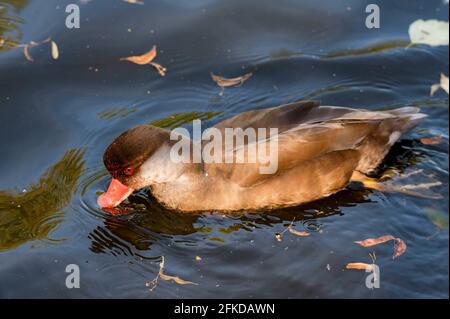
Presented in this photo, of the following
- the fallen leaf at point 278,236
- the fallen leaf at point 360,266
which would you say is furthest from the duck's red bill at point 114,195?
the fallen leaf at point 360,266

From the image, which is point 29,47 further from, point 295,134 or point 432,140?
point 432,140

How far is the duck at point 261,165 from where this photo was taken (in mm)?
7051

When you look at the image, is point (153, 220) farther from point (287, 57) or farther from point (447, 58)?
point (447, 58)

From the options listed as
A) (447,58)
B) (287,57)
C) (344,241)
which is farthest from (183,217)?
(447,58)

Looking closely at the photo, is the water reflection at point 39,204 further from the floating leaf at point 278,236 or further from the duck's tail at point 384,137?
the duck's tail at point 384,137

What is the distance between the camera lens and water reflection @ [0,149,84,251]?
7.00 meters

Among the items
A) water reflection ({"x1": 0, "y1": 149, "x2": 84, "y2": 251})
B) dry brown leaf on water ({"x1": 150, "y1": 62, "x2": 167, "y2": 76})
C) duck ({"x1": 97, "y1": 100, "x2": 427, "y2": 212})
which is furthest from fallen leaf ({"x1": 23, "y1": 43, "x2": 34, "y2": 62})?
duck ({"x1": 97, "y1": 100, "x2": 427, "y2": 212})

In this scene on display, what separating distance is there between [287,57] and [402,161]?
7.40 ft

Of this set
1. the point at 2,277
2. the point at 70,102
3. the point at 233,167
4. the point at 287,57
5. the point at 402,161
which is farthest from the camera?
the point at 287,57

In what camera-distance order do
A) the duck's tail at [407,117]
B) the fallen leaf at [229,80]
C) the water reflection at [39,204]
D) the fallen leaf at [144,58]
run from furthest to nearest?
the fallen leaf at [144,58], the fallen leaf at [229,80], the duck's tail at [407,117], the water reflection at [39,204]

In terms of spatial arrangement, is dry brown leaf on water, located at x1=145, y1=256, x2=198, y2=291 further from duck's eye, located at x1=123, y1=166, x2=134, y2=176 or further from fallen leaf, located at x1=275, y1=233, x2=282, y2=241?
duck's eye, located at x1=123, y1=166, x2=134, y2=176

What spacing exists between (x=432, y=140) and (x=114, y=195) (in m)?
3.38

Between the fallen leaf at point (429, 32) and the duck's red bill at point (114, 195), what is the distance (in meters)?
4.31

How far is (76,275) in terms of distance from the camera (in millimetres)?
6504
